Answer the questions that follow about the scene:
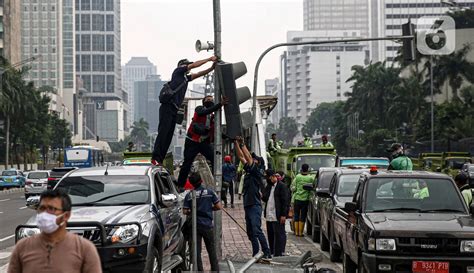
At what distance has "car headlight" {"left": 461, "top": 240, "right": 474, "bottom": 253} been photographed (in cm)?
1077

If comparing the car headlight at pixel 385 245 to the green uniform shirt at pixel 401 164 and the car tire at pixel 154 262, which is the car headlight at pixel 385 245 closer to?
the car tire at pixel 154 262

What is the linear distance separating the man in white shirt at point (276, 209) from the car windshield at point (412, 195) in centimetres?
321

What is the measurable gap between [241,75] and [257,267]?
3485 millimetres

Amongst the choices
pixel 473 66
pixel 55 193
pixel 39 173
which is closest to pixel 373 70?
pixel 473 66

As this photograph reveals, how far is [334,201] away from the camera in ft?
51.9

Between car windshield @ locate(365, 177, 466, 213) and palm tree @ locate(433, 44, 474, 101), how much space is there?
2768 inches

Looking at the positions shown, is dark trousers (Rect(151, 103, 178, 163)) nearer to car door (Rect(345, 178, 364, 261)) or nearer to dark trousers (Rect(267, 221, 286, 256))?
car door (Rect(345, 178, 364, 261))

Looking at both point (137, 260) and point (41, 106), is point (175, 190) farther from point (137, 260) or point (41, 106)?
point (41, 106)

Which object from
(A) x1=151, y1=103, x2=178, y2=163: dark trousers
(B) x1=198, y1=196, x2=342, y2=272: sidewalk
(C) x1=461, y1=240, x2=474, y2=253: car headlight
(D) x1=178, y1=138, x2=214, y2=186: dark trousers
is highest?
(A) x1=151, y1=103, x2=178, y2=163: dark trousers

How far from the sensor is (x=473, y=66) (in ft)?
267

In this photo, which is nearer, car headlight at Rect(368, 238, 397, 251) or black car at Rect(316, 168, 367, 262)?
car headlight at Rect(368, 238, 397, 251)

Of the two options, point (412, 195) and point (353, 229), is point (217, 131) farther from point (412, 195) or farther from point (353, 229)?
point (412, 195)

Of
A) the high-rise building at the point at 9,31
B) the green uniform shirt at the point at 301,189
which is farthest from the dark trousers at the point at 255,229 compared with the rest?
the high-rise building at the point at 9,31

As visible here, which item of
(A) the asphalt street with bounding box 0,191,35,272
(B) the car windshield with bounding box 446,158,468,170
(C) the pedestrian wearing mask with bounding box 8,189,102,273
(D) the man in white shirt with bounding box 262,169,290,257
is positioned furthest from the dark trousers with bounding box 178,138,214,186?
(B) the car windshield with bounding box 446,158,468,170
